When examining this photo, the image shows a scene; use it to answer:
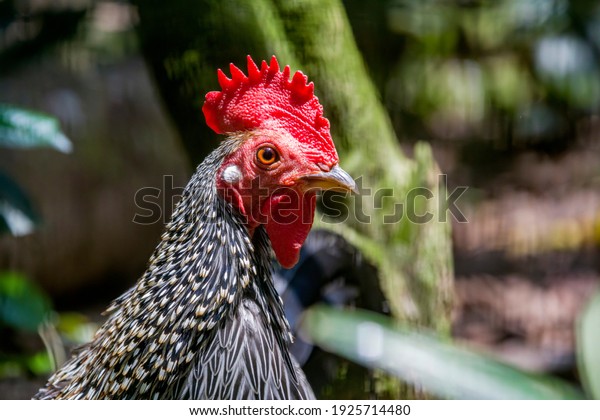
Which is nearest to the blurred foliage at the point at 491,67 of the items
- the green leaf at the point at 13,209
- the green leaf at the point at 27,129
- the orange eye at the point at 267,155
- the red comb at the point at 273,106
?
the red comb at the point at 273,106

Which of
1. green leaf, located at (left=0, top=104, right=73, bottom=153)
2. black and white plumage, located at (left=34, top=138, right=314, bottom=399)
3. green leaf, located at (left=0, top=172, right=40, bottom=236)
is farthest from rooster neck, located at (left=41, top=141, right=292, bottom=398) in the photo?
green leaf, located at (left=0, top=172, right=40, bottom=236)

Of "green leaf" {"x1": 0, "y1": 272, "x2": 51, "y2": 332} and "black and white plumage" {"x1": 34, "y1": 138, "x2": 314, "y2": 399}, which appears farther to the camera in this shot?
"green leaf" {"x1": 0, "y1": 272, "x2": 51, "y2": 332}

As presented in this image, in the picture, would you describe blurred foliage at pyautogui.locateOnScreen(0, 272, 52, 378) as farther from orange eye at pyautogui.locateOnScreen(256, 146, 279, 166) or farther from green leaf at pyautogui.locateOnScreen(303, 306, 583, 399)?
orange eye at pyautogui.locateOnScreen(256, 146, 279, 166)

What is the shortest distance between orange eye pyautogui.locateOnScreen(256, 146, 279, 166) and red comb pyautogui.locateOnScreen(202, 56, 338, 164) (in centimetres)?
5

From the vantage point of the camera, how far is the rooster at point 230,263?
111 centimetres

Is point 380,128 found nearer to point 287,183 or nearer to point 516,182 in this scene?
point 516,182

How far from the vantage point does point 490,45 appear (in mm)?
1846

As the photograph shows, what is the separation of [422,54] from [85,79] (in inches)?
39.3

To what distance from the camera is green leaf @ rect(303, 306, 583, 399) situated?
1026mm

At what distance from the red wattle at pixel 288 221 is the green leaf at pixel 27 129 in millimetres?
793

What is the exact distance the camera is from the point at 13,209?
1.85 metres

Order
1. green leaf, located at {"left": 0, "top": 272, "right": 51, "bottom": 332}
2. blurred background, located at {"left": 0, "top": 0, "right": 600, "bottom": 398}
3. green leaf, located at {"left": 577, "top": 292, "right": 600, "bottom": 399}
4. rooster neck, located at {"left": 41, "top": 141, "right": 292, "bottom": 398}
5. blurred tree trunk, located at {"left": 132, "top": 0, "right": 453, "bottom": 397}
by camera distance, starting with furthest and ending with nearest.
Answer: green leaf, located at {"left": 0, "top": 272, "right": 51, "bottom": 332}, blurred background, located at {"left": 0, "top": 0, "right": 600, "bottom": 398}, blurred tree trunk, located at {"left": 132, "top": 0, "right": 453, "bottom": 397}, rooster neck, located at {"left": 41, "top": 141, "right": 292, "bottom": 398}, green leaf, located at {"left": 577, "top": 292, "right": 600, "bottom": 399}

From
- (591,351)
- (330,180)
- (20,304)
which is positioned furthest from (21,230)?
(591,351)
